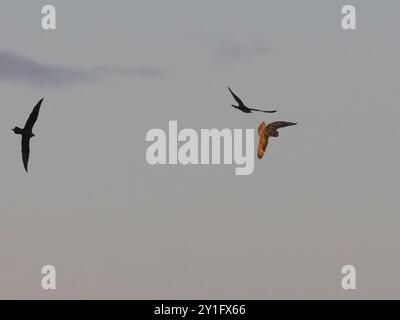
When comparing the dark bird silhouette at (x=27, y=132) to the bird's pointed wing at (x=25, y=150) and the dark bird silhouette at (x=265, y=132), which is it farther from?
the dark bird silhouette at (x=265, y=132)

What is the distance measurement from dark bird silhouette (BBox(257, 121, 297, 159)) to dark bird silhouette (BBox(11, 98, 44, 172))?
7.06 m

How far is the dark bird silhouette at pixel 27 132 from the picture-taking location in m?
34.5

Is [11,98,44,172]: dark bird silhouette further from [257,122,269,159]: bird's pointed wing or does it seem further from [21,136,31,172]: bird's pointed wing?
[257,122,269,159]: bird's pointed wing

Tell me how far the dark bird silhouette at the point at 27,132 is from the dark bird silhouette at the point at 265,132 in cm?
706

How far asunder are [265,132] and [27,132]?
7.55 m

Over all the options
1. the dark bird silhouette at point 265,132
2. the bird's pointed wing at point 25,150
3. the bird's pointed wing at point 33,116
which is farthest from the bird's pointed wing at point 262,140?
the bird's pointed wing at point 25,150

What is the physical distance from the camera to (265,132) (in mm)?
34250

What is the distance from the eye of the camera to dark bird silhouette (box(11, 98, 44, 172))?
113 ft

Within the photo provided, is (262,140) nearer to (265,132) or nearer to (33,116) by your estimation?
(265,132)

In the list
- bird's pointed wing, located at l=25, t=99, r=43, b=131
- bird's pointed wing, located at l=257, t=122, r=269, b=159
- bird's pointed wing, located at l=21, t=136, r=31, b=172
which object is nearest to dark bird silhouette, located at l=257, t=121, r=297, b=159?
bird's pointed wing, located at l=257, t=122, r=269, b=159

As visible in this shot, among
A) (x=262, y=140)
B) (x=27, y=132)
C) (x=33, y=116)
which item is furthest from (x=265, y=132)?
(x=27, y=132)
